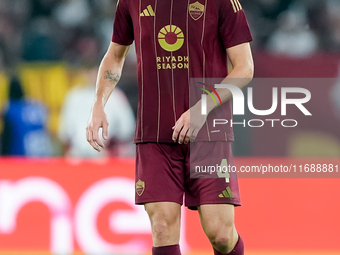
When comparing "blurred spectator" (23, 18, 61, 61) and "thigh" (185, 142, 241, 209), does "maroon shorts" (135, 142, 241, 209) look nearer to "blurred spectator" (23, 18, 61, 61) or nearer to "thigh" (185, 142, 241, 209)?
"thigh" (185, 142, 241, 209)

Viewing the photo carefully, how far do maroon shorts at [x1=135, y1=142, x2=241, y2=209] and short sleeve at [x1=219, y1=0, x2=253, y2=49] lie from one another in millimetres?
580

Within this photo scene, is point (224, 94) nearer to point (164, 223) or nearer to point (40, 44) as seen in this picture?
point (164, 223)

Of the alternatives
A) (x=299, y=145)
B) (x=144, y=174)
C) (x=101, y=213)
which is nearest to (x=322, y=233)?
(x=299, y=145)

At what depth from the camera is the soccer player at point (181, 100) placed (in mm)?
2896

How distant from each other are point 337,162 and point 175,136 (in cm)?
230

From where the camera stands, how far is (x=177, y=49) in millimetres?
2967

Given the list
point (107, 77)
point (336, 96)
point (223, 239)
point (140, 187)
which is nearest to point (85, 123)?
point (107, 77)

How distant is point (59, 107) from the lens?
19.6 feet

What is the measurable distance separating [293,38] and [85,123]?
296 cm

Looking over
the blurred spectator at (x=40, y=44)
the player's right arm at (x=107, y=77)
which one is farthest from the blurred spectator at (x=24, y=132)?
the player's right arm at (x=107, y=77)

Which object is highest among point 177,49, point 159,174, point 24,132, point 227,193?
point 177,49

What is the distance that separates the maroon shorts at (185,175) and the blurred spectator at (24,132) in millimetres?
3052

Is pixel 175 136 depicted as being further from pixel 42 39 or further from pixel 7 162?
pixel 42 39

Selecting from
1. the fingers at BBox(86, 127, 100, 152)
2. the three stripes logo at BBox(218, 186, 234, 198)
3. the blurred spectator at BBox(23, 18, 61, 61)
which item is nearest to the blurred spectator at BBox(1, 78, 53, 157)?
the blurred spectator at BBox(23, 18, 61, 61)
